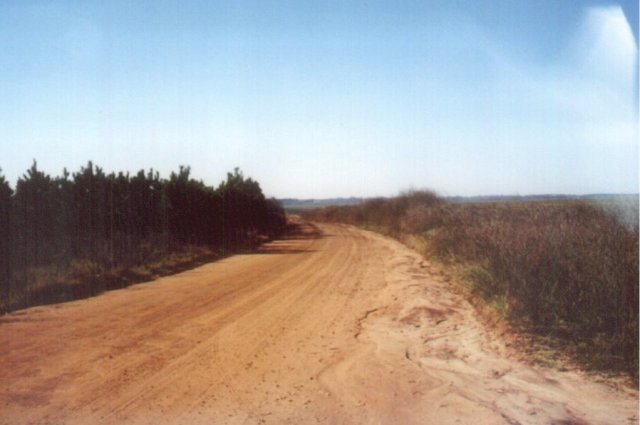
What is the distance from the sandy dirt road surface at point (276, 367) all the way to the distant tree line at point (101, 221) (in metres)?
4.45

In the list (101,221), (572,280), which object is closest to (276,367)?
(572,280)

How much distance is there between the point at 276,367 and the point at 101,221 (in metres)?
15.8

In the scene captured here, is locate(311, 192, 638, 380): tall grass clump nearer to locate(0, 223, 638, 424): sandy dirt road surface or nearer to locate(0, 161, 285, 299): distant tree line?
locate(0, 223, 638, 424): sandy dirt road surface

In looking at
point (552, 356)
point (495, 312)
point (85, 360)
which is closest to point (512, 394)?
point (552, 356)

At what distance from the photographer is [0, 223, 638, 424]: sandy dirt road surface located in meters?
6.02

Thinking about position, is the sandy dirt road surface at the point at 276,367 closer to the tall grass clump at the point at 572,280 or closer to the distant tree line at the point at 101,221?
the tall grass clump at the point at 572,280

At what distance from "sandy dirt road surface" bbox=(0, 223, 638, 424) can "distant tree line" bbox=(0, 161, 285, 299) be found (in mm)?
4448

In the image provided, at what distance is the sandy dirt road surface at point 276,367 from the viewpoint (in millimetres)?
6023

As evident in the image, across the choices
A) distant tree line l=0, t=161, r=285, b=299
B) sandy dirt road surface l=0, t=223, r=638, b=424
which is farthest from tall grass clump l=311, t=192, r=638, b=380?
distant tree line l=0, t=161, r=285, b=299

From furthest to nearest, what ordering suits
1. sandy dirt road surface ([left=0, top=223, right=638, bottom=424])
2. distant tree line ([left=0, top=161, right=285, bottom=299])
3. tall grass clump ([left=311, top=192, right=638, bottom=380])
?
1. distant tree line ([left=0, top=161, right=285, bottom=299])
2. tall grass clump ([left=311, top=192, right=638, bottom=380])
3. sandy dirt road surface ([left=0, top=223, right=638, bottom=424])

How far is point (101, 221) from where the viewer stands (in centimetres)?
2125

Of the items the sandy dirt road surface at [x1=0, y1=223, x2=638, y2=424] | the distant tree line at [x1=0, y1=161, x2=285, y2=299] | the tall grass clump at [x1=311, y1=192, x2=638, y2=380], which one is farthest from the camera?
the distant tree line at [x1=0, y1=161, x2=285, y2=299]

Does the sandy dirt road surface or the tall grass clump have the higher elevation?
the tall grass clump

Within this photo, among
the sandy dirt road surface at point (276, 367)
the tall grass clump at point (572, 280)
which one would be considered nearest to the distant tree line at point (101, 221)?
the sandy dirt road surface at point (276, 367)
